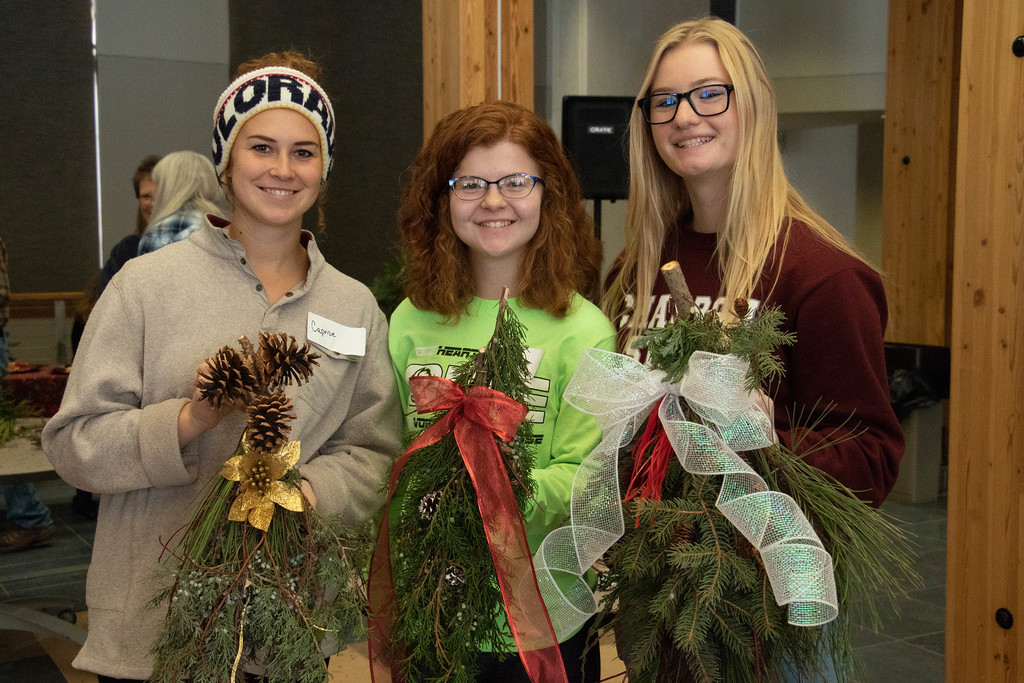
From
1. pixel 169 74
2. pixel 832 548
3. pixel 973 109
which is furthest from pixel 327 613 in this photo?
pixel 169 74

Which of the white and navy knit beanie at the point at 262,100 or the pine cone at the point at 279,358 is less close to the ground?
the white and navy knit beanie at the point at 262,100

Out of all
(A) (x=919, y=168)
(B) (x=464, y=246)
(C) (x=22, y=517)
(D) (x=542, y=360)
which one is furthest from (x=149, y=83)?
(A) (x=919, y=168)

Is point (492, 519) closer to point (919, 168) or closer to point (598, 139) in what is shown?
point (919, 168)

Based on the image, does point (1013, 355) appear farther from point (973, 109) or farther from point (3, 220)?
point (3, 220)

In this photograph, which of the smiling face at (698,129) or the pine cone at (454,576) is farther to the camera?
the smiling face at (698,129)

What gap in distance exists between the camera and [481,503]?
1.21m

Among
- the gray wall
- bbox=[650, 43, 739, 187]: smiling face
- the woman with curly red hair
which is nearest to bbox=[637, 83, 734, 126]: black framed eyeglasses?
bbox=[650, 43, 739, 187]: smiling face

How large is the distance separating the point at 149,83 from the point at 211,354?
1.93 m

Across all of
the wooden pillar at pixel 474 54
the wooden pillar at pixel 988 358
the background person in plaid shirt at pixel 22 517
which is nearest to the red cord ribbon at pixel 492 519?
the wooden pillar at pixel 988 358

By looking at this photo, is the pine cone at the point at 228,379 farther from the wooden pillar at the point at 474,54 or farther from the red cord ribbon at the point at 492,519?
the wooden pillar at the point at 474,54

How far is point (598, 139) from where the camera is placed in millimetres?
3488

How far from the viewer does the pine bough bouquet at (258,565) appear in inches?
45.0

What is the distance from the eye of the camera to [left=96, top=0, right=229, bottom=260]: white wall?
3039 mm

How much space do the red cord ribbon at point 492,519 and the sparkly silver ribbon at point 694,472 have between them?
35 millimetres
